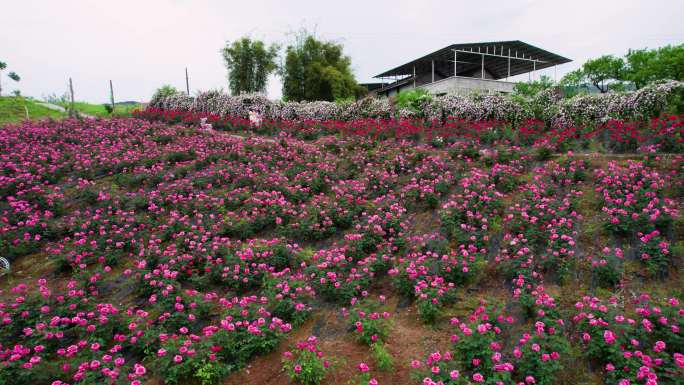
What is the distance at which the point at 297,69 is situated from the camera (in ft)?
96.8

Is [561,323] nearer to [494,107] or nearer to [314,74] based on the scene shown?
[494,107]

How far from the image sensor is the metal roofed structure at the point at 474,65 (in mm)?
25562

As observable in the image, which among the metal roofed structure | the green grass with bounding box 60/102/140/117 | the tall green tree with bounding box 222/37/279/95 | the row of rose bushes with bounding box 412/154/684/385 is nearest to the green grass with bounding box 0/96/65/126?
the green grass with bounding box 60/102/140/117

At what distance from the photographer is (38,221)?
20.0 ft

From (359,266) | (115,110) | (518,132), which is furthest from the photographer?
(115,110)

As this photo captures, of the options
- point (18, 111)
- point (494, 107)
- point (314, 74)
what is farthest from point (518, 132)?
point (18, 111)

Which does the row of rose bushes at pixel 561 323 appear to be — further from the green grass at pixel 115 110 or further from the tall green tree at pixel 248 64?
the tall green tree at pixel 248 64

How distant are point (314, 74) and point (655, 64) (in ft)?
80.8

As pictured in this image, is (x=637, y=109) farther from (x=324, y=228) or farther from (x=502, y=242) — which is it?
(x=324, y=228)

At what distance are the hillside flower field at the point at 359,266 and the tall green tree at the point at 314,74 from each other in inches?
831

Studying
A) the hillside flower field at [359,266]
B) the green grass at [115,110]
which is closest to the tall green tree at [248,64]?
the green grass at [115,110]

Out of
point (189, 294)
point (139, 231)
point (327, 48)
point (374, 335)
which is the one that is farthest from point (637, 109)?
point (327, 48)

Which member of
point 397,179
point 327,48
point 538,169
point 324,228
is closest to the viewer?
point 324,228

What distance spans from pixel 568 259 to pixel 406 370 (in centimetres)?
245
